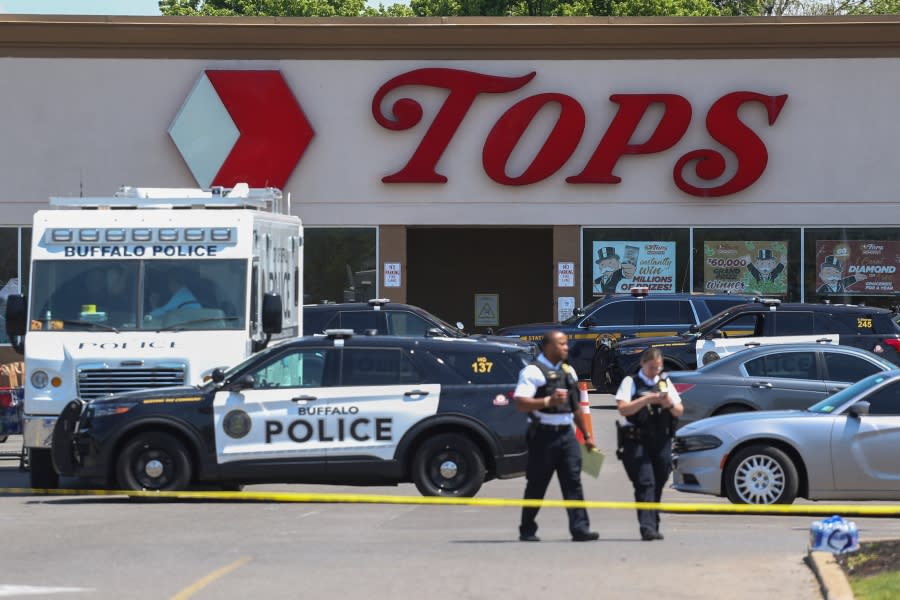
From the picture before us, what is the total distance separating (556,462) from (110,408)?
16.7 ft

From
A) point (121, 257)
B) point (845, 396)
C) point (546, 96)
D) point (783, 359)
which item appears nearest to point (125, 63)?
point (546, 96)

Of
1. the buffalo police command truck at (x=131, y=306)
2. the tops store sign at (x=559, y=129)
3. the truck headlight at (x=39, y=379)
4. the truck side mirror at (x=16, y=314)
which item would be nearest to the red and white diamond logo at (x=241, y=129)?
the tops store sign at (x=559, y=129)

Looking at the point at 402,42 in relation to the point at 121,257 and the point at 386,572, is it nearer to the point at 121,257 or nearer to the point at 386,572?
the point at 121,257

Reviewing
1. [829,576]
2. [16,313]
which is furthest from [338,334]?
[829,576]

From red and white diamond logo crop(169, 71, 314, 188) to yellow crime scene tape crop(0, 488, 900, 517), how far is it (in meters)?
15.1

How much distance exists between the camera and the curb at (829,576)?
28.6ft

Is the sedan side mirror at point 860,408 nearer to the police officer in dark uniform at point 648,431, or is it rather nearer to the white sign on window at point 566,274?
the police officer in dark uniform at point 648,431

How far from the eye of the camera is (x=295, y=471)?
1387cm

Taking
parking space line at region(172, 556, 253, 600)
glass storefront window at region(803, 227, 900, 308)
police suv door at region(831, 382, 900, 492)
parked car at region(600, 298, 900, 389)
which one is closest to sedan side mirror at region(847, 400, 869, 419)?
police suv door at region(831, 382, 900, 492)

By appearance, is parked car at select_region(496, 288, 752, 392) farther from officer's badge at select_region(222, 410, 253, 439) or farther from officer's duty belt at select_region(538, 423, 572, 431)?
officer's duty belt at select_region(538, 423, 572, 431)

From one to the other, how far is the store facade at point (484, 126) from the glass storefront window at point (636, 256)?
0.07 metres

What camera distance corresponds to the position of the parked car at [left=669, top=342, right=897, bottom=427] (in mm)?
16547

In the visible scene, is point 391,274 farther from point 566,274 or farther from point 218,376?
point 218,376

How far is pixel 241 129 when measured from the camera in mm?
29672
